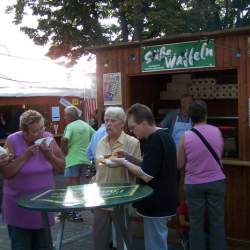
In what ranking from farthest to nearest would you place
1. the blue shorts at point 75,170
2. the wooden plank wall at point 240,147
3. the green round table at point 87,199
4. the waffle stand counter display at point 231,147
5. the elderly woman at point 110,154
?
the blue shorts at point 75,170
the waffle stand counter display at point 231,147
the wooden plank wall at point 240,147
the elderly woman at point 110,154
the green round table at point 87,199

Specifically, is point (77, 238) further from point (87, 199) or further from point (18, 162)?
point (87, 199)

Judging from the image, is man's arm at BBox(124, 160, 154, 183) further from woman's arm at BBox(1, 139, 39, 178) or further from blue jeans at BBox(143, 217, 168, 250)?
woman's arm at BBox(1, 139, 39, 178)

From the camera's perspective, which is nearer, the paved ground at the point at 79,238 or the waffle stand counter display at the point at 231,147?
the paved ground at the point at 79,238

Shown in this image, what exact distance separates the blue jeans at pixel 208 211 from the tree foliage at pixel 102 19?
10.0m

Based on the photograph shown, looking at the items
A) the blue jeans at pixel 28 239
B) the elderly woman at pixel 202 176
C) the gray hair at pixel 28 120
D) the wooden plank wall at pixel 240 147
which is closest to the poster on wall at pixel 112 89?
the wooden plank wall at pixel 240 147

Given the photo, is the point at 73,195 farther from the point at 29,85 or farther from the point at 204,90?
the point at 29,85

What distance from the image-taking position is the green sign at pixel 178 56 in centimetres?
559

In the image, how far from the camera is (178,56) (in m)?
5.83

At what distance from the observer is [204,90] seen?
23.2 feet

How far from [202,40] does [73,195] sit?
2992 millimetres

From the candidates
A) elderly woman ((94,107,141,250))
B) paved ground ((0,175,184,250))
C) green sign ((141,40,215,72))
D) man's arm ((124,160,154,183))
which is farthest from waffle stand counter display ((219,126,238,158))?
man's arm ((124,160,154,183))

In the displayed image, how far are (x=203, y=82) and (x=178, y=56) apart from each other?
134cm

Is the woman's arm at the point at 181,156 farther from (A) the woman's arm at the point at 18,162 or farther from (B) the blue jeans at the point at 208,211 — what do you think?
(A) the woman's arm at the point at 18,162

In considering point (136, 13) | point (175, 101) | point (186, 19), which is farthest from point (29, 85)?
point (175, 101)
